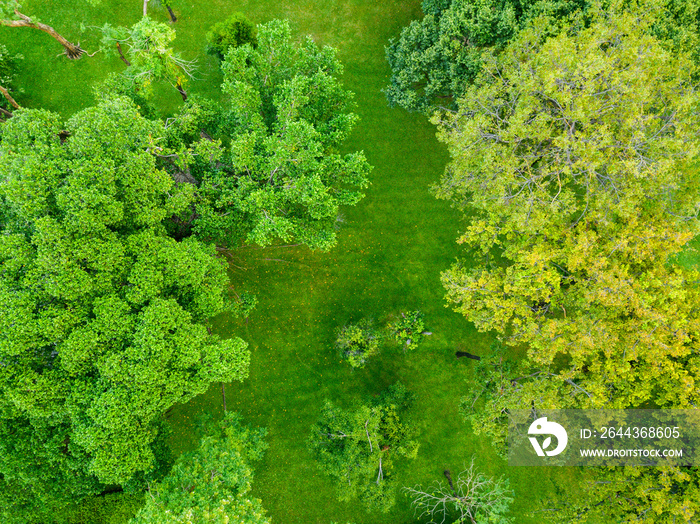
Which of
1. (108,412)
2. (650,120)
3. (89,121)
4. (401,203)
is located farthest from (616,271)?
(89,121)

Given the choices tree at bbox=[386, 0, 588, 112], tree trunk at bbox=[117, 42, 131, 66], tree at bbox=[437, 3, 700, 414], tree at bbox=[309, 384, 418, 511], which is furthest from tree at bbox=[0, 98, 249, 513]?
tree at bbox=[386, 0, 588, 112]

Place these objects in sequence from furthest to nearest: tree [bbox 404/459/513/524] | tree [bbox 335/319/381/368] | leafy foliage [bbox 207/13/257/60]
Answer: tree [bbox 335/319/381/368] < leafy foliage [bbox 207/13/257/60] < tree [bbox 404/459/513/524]

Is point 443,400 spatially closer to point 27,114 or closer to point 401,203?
point 401,203

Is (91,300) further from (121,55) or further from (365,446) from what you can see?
(121,55)

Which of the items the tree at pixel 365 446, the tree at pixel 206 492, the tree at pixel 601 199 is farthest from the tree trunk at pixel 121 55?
the tree at pixel 365 446

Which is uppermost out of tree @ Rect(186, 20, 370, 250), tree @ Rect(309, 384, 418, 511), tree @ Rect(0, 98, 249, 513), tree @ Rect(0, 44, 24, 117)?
tree @ Rect(0, 44, 24, 117)

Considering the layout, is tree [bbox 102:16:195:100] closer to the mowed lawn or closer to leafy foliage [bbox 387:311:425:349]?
the mowed lawn
